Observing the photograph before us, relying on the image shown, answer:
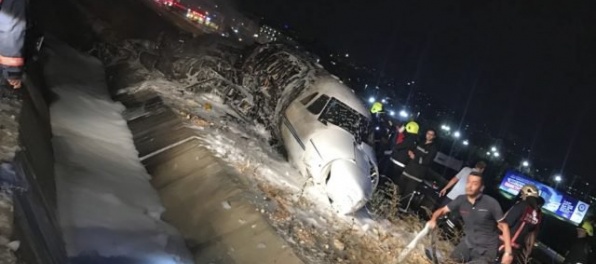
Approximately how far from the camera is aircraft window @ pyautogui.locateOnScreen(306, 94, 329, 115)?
1072 cm

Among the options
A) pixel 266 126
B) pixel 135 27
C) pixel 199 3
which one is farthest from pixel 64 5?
pixel 199 3

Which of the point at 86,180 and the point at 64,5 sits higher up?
the point at 64,5

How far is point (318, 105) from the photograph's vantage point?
35.8 ft

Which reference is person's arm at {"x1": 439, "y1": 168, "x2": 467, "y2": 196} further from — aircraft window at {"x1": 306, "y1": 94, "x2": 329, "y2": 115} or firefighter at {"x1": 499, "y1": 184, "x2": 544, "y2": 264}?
aircraft window at {"x1": 306, "y1": 94, "x2": 329, "y2": 115}

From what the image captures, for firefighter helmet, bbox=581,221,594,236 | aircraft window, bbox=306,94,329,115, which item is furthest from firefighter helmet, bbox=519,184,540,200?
aircraft window, bbox=306,94,329,115

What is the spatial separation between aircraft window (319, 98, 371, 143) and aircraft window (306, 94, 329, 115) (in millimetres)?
120

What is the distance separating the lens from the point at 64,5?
19.1m

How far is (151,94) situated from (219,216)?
6.67 m

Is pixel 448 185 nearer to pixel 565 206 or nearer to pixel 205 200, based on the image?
pixel 205 200

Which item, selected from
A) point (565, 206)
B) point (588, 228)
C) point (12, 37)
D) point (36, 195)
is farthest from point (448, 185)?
point (565, 206)

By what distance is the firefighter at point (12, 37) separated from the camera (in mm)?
5895

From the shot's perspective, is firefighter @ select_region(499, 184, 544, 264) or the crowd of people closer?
the crowd of people

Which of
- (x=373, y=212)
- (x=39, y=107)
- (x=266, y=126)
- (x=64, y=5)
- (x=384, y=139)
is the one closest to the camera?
(x=39, y=107)

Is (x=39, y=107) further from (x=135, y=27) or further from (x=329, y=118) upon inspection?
(x=135, y=27)
